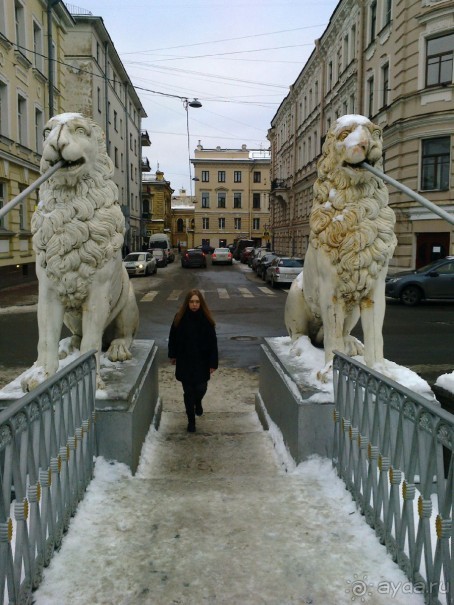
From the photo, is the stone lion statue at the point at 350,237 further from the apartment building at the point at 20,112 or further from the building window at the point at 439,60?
the building window at the point at 439,60

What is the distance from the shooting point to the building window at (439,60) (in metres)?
18.5

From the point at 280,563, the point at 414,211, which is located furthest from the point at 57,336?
the point at 414,211

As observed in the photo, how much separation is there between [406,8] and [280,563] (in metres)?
21.7

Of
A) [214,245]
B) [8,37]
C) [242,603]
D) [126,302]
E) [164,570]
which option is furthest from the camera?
[214,245]

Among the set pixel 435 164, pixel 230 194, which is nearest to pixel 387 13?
pixel 435 164

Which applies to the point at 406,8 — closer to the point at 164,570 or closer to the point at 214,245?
the point at 164,570

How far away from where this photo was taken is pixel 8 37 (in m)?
18.8

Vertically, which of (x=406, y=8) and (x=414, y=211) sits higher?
(x=406, y=8)

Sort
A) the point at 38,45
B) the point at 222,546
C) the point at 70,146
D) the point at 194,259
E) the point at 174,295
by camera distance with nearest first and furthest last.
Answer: the point at 222,546 < the point at 70,146 < the point at 174,295 < the point at 38,45 < the point at 194,259

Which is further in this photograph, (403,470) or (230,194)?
(230,194)

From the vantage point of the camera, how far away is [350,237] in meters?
3.82

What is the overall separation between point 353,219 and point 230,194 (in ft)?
219

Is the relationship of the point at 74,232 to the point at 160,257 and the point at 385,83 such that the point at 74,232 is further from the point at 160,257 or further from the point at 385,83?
the point at 160,257

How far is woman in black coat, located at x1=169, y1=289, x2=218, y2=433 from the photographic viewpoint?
16.8ft
